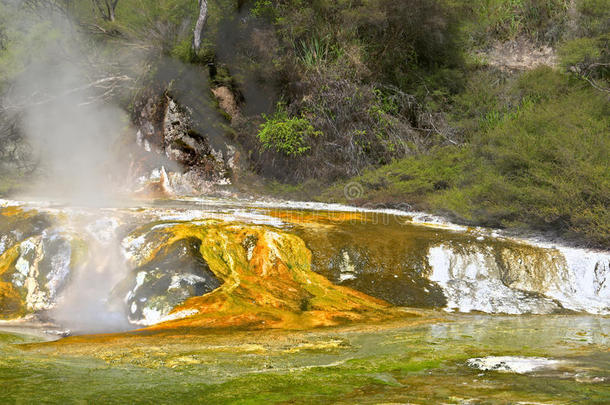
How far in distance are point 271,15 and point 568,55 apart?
7.16 metres

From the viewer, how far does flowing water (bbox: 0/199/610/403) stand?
272cm

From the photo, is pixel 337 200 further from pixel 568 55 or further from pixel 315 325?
pixel 315 325

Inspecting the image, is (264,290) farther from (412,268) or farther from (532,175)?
(532,175)

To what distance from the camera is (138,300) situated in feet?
17.5

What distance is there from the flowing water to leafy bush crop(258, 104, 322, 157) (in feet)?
12.8

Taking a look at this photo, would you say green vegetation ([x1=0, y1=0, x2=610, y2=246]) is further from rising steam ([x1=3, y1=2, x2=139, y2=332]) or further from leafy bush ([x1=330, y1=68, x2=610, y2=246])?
rising steam ([x1=3, y1=2, x2=139, y2=332])

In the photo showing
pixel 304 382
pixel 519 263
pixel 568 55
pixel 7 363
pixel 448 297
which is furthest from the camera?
pixel 568 55

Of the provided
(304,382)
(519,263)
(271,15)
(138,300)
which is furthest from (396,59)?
(304,382)

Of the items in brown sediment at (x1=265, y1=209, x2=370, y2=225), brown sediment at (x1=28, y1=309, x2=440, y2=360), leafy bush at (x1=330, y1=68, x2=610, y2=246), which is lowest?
brown sediment at (x1=28, y1=309, x2=440, y2=360)

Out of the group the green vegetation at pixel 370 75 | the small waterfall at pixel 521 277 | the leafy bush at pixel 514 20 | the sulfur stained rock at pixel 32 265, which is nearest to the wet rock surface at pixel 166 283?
the sulfur stained rock at pixel 32 265

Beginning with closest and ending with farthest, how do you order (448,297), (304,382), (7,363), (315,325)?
(304,382), (7,363), (315,325), (448,297)

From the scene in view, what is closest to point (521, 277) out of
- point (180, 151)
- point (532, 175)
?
point (532, 175)

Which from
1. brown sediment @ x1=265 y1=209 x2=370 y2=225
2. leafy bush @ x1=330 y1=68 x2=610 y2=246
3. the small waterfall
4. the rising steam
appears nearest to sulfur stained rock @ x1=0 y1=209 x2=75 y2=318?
brown sediment @ x1=265 y1=209 x2=370 y2=225

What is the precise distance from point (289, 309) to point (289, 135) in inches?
295
